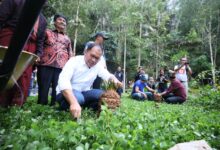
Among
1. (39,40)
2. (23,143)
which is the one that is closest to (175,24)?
(39,40)

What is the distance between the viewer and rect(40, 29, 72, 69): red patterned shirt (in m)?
5.29

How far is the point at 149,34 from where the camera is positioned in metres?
29.3

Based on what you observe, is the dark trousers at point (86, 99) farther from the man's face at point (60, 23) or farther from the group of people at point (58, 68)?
the man's face at point (60, 23)

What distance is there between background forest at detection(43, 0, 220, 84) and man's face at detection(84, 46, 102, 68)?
20.4 m

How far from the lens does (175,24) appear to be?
39.0m

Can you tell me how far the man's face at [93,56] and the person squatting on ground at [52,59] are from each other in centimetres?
135

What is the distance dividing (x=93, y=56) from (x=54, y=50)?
171 centimetres

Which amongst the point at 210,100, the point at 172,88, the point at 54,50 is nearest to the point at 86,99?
the point at 54,50

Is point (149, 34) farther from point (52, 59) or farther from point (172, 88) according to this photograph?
point (52, 59)

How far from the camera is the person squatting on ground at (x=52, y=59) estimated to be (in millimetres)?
5230

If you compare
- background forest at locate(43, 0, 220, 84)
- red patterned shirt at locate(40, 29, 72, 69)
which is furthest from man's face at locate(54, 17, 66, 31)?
background forest at locate(43, 0, 220, 84)

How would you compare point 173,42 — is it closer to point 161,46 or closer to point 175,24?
point 161,46

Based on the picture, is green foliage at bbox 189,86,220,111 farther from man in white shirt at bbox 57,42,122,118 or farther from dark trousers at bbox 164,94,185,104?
man in white shirt at bbox 57,42,122,118

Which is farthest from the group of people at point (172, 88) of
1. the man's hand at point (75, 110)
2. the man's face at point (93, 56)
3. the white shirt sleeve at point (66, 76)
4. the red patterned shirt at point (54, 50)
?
the man's hand at point (75, 110)
